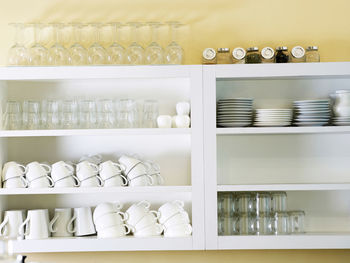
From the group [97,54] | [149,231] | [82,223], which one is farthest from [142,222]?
[97,54]

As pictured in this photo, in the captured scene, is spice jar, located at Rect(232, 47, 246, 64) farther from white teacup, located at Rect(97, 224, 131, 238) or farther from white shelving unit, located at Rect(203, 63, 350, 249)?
white teacup, located at Rect(97, 224, 131, 238)

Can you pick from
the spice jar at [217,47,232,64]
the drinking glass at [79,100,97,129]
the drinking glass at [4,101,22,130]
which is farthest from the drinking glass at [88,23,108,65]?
the spice jar at [217,47,232,64]

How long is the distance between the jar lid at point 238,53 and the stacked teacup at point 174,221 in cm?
76

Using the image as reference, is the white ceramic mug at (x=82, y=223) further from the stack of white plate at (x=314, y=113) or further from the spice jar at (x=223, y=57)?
the stack of white plate at (x=314, y=113)

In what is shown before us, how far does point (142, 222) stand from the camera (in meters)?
2.60

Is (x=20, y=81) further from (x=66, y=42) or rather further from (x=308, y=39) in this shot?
(x=308, y=39)

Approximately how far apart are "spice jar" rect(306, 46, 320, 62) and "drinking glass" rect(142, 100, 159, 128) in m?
0.77

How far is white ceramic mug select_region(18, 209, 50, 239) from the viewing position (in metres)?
2.59

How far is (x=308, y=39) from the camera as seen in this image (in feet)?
9.29

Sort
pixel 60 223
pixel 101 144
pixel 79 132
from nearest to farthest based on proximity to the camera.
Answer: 1. pixel 79 132
2. pixel 60 223
3. pixel 101 144

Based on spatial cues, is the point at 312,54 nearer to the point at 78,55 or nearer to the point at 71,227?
the point at 78,55

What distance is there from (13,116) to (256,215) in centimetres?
122

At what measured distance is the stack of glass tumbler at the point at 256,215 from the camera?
Result: 2.63 meters

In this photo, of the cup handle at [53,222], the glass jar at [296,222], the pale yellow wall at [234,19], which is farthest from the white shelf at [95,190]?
the glass jar at [296,222]
